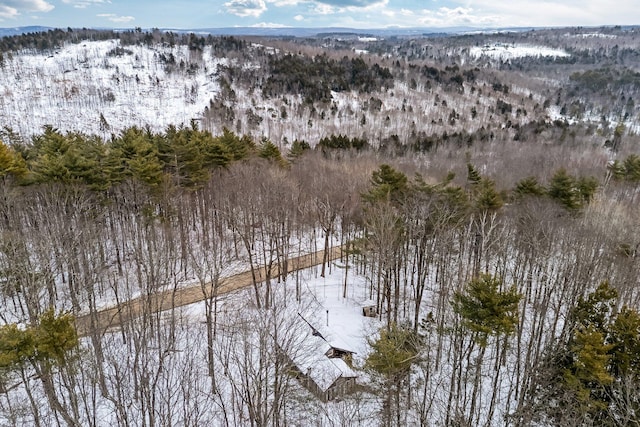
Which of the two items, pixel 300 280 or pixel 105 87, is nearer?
pixel 300 280

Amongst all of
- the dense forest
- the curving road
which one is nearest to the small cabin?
the dense forest

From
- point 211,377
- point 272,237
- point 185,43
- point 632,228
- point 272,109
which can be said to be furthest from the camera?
point 185,43

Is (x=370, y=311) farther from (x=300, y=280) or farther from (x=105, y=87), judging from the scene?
(x=105, y=87)

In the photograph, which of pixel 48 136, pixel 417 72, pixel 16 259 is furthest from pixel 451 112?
pixel 16 259

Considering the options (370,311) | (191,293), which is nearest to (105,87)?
(191,293)

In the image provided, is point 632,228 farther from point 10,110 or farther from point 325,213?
point 10,110

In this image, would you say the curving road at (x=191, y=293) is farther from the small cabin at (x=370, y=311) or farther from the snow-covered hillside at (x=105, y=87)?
the snow-covered hillside at (x=105, y=87)

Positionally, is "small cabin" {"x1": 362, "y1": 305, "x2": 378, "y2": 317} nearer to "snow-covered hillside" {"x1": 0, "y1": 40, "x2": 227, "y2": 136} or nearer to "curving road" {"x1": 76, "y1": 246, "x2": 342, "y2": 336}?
"curving road" {"x1": 76, "y1": 246, "x2": 342, "y2": 336}
